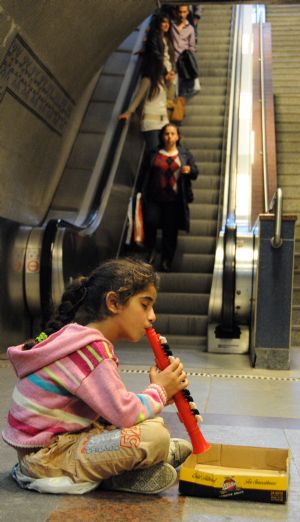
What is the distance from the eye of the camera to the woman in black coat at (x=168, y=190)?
8508 millimetres

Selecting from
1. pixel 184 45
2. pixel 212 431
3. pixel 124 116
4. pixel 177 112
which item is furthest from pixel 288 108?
pixel 212 431

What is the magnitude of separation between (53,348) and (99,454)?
15.6 inches

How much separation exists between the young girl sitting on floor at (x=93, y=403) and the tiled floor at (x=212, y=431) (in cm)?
8

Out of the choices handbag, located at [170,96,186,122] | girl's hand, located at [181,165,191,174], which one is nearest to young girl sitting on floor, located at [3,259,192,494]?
girl's hand, located at [181,165,191,174]

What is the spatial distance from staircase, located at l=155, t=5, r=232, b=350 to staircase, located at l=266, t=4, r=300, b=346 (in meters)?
0.86

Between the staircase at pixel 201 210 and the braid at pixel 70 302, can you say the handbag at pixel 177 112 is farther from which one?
the braid at pixel 70 302

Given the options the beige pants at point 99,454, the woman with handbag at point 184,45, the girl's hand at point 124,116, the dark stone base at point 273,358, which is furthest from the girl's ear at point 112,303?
the woman with handbag at point 184,45

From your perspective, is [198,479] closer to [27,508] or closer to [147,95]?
[27,508]

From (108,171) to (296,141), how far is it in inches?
149

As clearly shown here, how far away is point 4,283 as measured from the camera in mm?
6773

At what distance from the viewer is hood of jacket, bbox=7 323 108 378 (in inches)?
117

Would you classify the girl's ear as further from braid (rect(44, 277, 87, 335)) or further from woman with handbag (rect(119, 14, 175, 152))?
woman with handbag (rect(119, 14, 175, 152))

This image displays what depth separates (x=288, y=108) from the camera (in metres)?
12.8

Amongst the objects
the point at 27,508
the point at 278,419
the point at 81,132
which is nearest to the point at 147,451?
the point at 27,508
